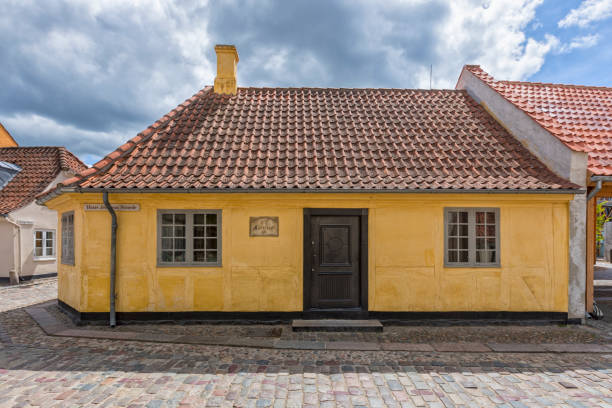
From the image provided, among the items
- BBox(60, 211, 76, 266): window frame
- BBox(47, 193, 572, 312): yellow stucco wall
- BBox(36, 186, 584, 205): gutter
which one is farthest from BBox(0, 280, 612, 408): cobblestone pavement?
BBox(36, 186, 584, 205): gutter

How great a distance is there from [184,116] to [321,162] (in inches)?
167

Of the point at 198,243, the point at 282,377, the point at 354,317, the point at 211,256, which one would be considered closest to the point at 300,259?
the point at 354,317

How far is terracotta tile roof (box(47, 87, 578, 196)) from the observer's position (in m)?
6.53

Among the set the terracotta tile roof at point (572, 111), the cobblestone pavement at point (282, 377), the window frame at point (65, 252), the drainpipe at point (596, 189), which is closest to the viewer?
the cobblestone pavement at point (282, 377)

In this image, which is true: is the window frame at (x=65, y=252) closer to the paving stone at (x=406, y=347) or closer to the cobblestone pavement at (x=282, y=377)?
the cobblestone pavement at (x=282, y=377)

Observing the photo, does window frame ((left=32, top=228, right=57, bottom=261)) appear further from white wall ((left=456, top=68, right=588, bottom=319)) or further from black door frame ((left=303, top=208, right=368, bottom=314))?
white wall ((left=456, top=68, right=588, bottom=319))

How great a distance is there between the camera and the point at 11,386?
4125mm

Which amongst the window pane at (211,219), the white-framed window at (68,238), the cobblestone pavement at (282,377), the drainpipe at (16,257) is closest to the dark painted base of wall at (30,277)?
the drainpipe at (16,257)

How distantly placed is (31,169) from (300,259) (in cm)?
1451

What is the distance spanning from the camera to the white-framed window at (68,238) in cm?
742

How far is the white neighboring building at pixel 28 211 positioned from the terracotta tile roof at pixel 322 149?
8617 mm

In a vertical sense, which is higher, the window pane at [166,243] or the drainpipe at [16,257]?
the window pane at [166,243]

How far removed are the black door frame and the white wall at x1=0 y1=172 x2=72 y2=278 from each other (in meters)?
12.3

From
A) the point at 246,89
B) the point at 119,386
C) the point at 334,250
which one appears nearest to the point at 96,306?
the point at 119,386
